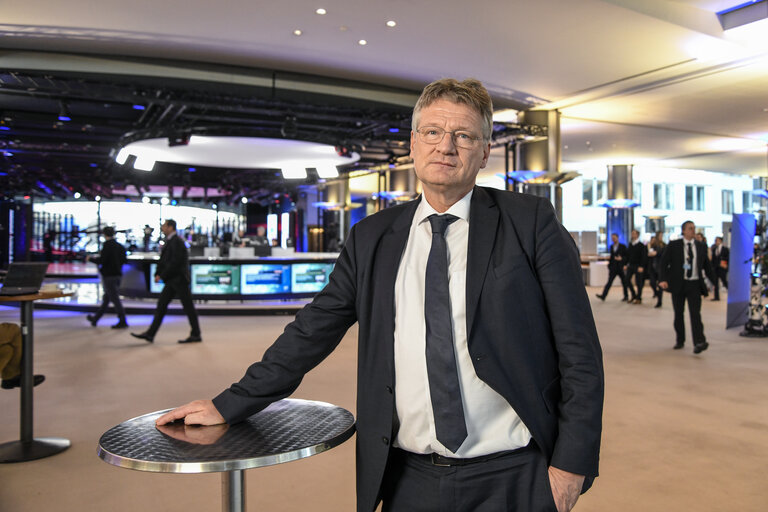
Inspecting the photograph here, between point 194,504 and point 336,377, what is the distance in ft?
9.56

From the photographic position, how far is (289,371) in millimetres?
1500

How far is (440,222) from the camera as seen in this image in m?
1.40

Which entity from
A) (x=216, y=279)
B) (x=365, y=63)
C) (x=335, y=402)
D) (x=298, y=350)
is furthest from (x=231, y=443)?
(x=216, y=279)

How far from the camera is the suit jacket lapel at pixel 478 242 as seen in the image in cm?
130

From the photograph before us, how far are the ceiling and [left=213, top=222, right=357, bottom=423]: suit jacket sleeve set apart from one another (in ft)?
22.7

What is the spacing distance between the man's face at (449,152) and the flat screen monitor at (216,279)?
11434mm

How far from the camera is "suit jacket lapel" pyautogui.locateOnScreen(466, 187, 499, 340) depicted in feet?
4.26

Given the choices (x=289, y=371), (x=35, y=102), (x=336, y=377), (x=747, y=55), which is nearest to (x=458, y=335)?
(x=289, y=371)

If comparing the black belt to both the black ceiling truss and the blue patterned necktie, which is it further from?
the black ceiling truss

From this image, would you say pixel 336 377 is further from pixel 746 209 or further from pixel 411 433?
pixel 746 209

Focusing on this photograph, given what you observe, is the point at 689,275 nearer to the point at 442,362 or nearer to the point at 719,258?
the point at 442,362

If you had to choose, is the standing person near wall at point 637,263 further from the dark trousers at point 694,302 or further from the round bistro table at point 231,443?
the round bistro table at point 231,443

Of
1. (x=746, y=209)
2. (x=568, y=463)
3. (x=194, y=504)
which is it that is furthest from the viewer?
(x=746, y=209)

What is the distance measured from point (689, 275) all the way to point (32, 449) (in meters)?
7.19
